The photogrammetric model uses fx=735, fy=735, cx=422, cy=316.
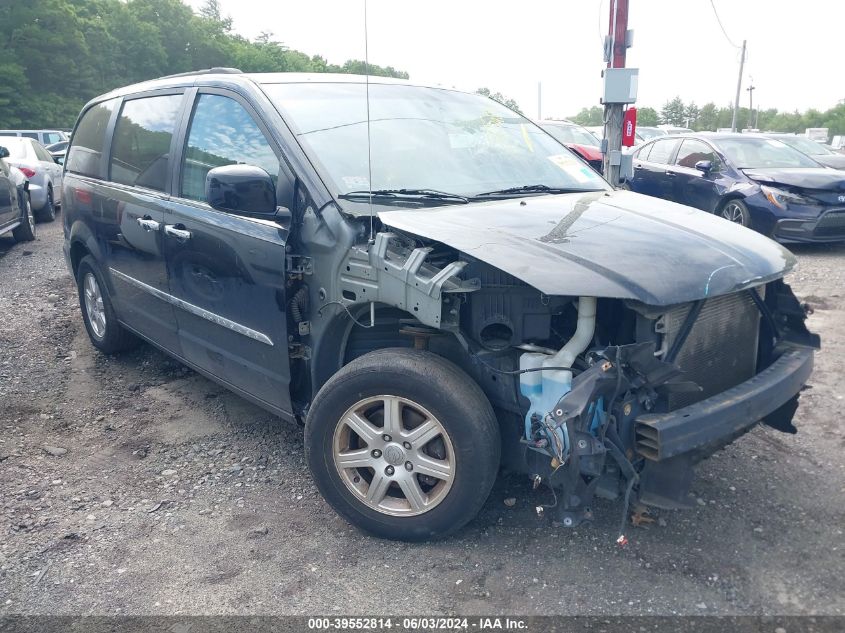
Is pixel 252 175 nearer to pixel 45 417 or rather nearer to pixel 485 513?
pixel 485 513

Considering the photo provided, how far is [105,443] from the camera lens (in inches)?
160

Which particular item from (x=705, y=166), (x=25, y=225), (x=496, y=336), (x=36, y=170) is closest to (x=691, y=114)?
(x=705, y=166)

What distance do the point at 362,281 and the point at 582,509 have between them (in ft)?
3.99

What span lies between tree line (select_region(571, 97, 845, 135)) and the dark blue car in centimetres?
4429

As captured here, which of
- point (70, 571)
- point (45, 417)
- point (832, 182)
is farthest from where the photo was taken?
point (832, 182)

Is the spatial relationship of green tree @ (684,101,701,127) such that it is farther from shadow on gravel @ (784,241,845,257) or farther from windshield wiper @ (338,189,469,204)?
windshield wiper @ (338,189,469,204)

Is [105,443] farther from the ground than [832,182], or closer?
closer

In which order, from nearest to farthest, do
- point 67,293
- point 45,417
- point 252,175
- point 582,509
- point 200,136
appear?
point 582,509 < point 252,175 < point 200,136 < point 45,417 < point 67,293

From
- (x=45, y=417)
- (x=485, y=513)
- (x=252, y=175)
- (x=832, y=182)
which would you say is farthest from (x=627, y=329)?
(x=832, y=182)

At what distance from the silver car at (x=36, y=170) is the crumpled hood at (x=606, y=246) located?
1075cm

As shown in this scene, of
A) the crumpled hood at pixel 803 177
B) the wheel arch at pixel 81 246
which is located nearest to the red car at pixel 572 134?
the crumpled hood at pixel 803 177

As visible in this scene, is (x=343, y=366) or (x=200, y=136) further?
(x=200, y=136)

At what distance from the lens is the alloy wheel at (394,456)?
9.43ft

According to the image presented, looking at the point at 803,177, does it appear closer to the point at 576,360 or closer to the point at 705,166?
the point at 705,166
